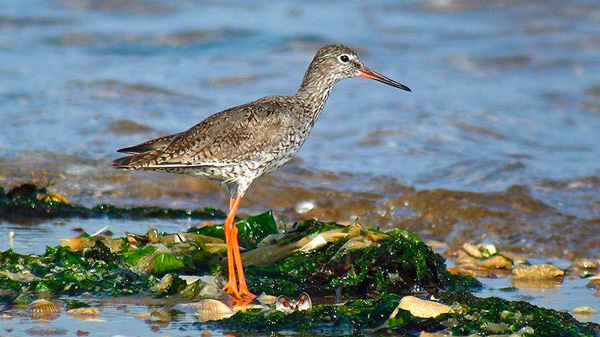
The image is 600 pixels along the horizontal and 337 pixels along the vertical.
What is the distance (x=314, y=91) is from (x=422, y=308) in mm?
2419

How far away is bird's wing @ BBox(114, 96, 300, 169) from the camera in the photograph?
20.5 feet

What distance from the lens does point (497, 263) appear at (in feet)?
22.6

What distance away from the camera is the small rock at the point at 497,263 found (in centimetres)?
688

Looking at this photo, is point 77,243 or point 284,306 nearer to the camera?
point 284,306

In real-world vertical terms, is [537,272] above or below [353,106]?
below

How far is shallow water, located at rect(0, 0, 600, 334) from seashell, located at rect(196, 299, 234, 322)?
181 cm

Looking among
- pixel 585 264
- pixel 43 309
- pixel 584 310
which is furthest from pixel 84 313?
pixel 585 264

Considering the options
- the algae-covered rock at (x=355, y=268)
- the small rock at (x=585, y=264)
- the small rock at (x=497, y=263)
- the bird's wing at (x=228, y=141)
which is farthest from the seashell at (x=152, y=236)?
the small rock at (x=585, y=264)

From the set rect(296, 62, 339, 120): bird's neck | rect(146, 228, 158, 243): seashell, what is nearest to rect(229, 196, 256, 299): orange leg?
rect(146, 228, 158, 243): seashell

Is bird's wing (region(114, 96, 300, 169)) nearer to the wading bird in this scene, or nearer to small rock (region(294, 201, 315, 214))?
the wading bird

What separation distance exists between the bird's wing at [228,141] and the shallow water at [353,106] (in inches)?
46.8

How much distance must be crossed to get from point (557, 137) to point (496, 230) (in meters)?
3.74

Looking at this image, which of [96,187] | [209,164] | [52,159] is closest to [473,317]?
[209,164]

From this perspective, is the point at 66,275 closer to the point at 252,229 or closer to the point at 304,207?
the point at 252,229
